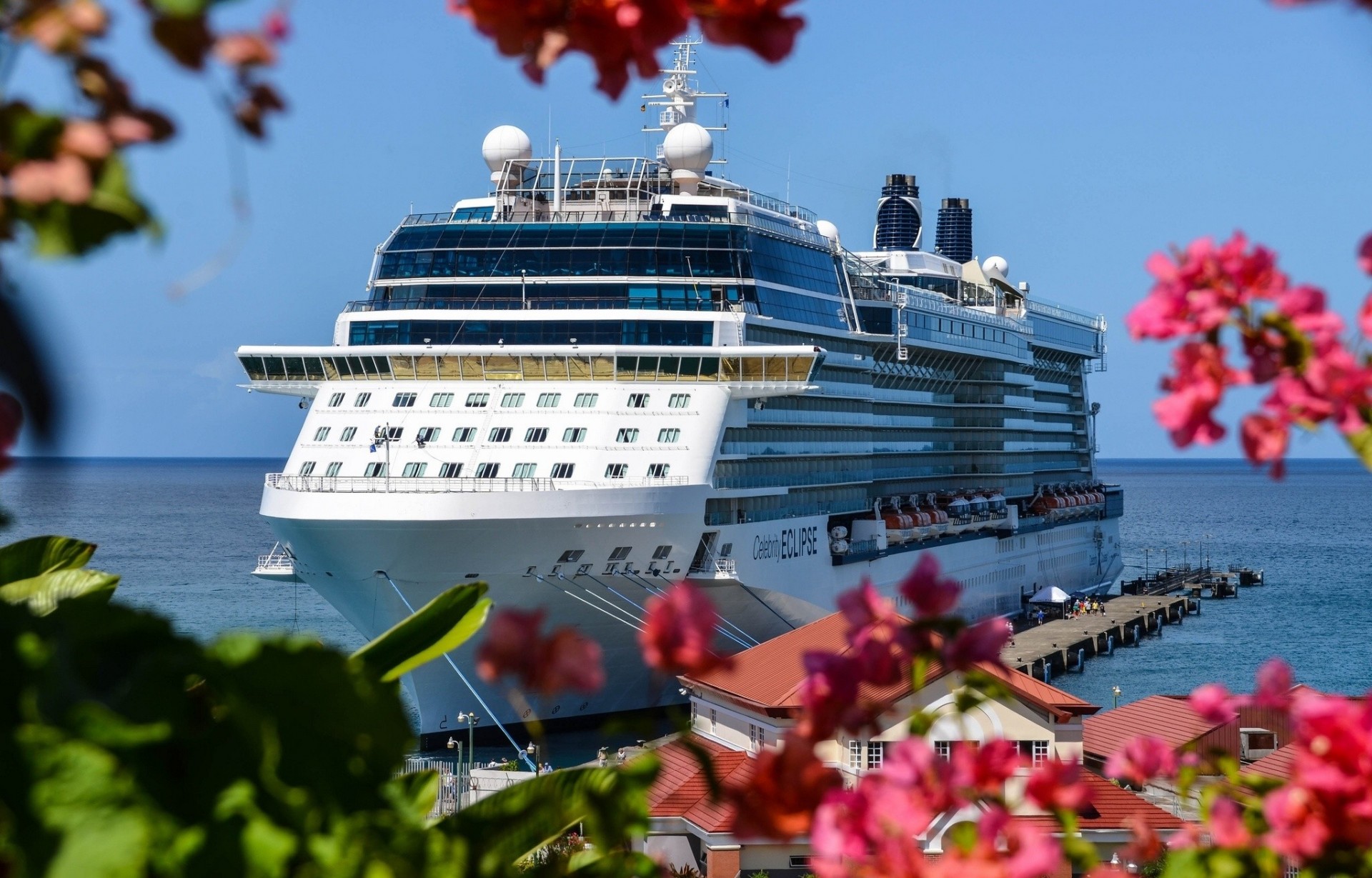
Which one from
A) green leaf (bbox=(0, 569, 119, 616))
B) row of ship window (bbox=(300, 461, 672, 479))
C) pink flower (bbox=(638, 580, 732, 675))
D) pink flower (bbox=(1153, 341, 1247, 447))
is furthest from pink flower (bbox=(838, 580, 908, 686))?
row of ship window (bbox=(300, 461, 672, 479))

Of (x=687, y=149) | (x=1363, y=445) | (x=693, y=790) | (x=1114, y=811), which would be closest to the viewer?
(x=1363, y=445)

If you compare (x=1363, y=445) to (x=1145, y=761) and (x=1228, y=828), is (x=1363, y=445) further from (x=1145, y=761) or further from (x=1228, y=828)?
(x=1145, y=761)

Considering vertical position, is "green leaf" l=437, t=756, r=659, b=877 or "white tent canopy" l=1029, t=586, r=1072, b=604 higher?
"green leaf" l=437, t=756, r=659, b=877

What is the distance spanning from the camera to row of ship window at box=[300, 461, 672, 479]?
31.4 metres

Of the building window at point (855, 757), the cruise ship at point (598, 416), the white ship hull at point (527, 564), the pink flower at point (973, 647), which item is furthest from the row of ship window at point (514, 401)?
the pink flower at point (973, 647)

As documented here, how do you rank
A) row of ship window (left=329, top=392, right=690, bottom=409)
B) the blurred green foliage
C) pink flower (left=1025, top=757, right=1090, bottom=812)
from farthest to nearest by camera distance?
row of ship window (left=329, top=392, right=690, bottom=409) < pink flower (left=1025, top=757, right=1090, bottom=812) < the blurred green foliage

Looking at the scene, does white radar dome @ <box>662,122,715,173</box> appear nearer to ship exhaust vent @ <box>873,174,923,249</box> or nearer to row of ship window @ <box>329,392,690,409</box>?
row of ship window @ <box>329,392,690,409</box>

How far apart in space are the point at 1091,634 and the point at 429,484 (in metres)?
34.8

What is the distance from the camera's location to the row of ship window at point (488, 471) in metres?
31.4

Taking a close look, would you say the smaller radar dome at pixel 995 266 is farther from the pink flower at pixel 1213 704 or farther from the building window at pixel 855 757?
the pink flower at pixel 1213 704

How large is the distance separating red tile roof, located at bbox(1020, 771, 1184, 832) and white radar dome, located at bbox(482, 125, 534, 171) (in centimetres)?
2296

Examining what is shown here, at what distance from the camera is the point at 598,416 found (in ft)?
107

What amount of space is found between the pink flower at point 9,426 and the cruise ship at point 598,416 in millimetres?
26379

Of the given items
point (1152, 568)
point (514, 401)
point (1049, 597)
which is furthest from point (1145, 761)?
point (1152, 568)
